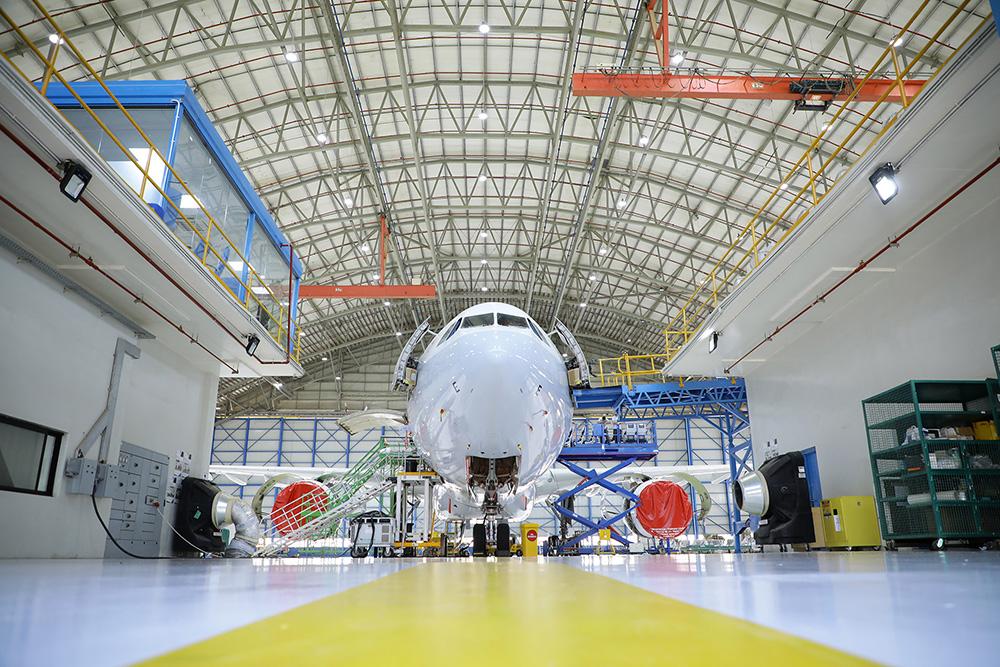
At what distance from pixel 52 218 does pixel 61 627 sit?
9614 mm

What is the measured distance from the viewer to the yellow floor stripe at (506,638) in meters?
1.26

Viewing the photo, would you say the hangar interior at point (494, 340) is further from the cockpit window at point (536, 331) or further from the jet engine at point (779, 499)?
the cockpit window at point (536, 331)

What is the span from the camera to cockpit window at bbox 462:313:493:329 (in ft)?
31.1

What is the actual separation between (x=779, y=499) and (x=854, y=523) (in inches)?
81.0

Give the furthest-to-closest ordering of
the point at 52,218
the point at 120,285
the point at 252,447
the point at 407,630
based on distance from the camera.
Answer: the point at 252,447 → the point at 120,285 → the point at 52,218 → the point at 407,630

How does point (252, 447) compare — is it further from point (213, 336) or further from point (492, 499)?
point (492, 499)

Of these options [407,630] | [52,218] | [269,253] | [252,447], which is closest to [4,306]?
[52,218]

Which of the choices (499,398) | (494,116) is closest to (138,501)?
(499,398)

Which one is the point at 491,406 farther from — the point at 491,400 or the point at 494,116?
the point at 494,116

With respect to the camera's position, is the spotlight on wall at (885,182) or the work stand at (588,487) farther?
the work stand at (588,487)

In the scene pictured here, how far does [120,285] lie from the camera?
11188 millimetres

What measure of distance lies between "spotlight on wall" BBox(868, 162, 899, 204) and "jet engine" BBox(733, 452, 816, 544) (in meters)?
7.31

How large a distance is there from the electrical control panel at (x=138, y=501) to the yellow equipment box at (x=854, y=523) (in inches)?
573

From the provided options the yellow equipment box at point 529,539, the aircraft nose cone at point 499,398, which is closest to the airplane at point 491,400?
the aircraft nose cone at point 499,398
